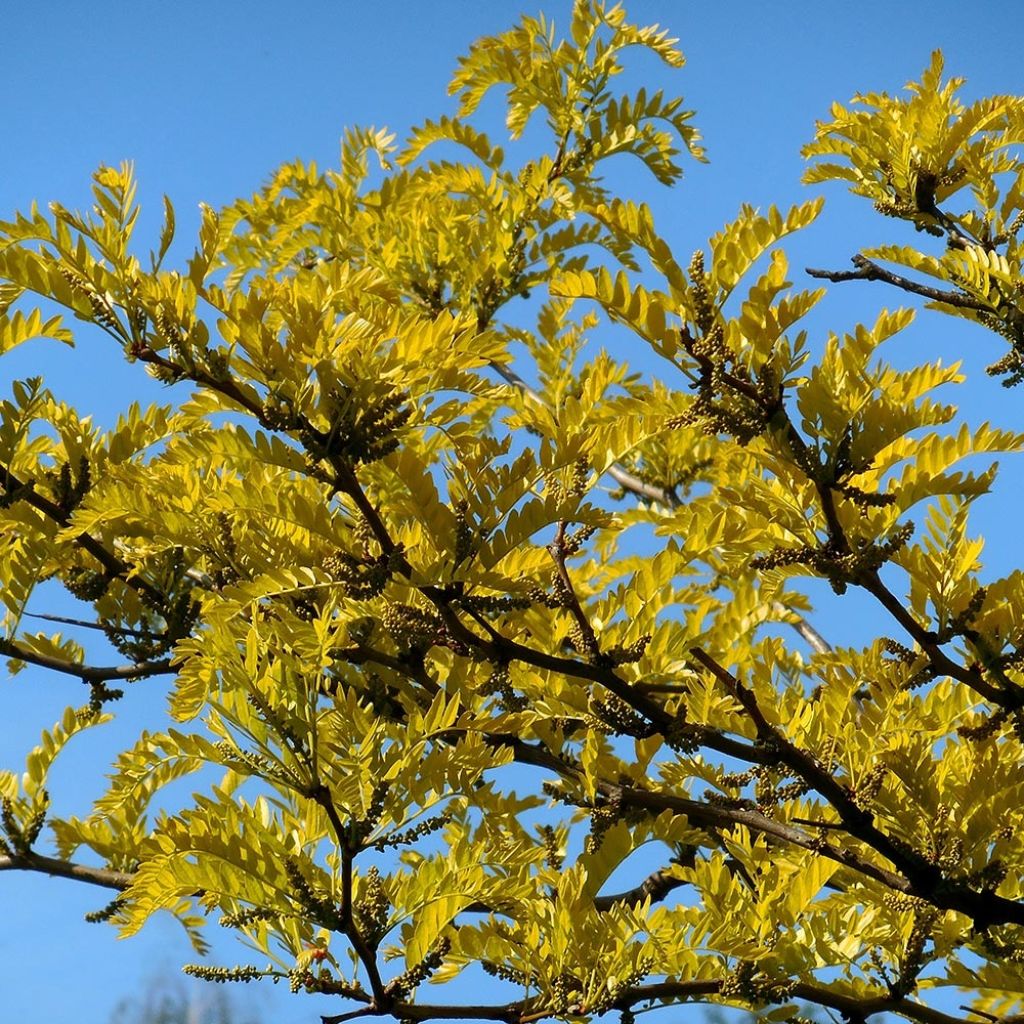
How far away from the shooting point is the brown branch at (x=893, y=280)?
3018 mm

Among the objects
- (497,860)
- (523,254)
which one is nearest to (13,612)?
(497,860)

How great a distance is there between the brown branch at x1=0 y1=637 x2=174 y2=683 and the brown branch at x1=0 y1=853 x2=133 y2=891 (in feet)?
1.65

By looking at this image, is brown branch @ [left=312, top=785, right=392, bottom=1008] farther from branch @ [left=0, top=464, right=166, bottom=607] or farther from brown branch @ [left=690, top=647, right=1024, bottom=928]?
branch @ [left=0, top=464, right=166, bottom=607]

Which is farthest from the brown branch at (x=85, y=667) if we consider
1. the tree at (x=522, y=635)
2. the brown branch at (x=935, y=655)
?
the brown branch at (x=935, y=655)

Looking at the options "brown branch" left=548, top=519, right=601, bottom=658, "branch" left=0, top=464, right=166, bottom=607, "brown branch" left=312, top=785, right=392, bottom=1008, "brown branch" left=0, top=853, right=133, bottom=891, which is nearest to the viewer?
"brown branch" left=312, top=785, right=392, bottom=1008

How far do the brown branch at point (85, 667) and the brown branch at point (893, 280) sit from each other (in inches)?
78.5

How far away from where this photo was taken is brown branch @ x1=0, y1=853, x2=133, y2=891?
2.98 meters

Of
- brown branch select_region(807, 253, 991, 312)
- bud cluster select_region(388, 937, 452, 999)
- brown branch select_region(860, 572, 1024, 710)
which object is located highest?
Answer: brown branch select_region(807, 253, 991, 312)

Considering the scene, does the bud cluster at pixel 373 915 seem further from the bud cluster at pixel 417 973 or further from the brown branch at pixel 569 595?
the brown branch at pixel 569 595

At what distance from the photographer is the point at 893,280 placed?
3090 millimetres

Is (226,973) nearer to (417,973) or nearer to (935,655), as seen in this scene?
(417,973)

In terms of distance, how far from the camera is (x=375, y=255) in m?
4.07

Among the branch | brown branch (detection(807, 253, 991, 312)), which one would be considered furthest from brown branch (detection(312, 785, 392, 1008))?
brown branch (detection(807, 253, 991, 312))

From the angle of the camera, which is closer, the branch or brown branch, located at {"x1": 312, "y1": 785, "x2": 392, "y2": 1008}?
brown branch, located at {"x1": 312, "y1": 785, "x2": 392, "y2": 1008}
